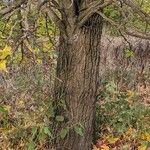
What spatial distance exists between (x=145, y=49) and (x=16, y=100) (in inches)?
161

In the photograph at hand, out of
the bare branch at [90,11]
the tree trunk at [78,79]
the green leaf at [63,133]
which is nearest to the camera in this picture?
the bare branch at [90,11]

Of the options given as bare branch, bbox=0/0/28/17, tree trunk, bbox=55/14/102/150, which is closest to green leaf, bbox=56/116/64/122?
tree trunk, bbox=55/14/102/150

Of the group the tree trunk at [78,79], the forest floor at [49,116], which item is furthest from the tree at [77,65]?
the forest floor at [49,116]

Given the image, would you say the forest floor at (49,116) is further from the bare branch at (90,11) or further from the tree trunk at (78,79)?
the bare branch at (90,11)

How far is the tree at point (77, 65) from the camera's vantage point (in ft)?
18.6

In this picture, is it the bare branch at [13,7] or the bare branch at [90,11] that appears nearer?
the bare branch at [13,7]

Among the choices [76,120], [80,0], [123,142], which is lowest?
[123,142]

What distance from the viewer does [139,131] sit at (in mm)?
6992

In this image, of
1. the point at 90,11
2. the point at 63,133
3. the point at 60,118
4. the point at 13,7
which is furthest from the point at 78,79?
the point at 13,7

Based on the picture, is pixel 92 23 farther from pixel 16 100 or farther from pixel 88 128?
pixel 16 100

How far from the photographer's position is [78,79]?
5.96 meters

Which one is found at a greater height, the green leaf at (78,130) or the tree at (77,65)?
the tree at (77,65)

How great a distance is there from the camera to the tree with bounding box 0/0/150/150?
5.67 m

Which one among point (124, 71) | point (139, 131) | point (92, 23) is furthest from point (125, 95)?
point (92, 23)
